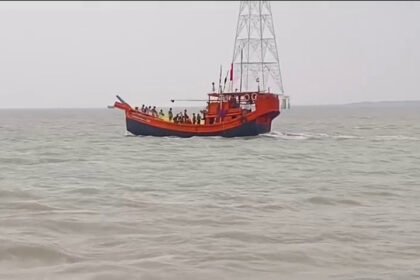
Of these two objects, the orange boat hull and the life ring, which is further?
the life ring

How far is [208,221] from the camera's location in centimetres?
1083

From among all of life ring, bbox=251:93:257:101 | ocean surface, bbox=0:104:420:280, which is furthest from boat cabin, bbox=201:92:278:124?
ocean surface, bbox=0:104:420:280

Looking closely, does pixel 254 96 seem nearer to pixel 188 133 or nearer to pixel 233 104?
pixel 233 104

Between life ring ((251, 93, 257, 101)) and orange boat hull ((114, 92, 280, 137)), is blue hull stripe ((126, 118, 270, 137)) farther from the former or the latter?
life ring ((251, 93, 257, 101))

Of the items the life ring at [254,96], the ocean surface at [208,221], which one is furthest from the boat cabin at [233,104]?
the ocean surface at [208,221]

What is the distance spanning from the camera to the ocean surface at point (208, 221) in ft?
25.7

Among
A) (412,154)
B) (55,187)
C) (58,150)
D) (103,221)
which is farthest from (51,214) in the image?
(412,154)

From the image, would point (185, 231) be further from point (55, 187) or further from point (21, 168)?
point (21, 168)

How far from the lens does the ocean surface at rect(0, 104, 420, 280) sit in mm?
7828

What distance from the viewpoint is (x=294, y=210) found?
1213 centimetres

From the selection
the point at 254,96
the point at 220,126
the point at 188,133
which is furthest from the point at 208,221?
the point at 254,96

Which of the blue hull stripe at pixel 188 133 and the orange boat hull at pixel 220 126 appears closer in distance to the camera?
the orange boat hull at pixel 220 126

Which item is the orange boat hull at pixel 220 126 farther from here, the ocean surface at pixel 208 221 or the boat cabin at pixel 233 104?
the ocean surface at pixel 208 221

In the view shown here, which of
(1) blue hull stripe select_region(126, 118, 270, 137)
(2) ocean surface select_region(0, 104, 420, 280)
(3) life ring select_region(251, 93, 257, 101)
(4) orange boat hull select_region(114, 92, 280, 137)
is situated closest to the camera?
(2) ocean surface select_region(0, 104, 420, 280)
